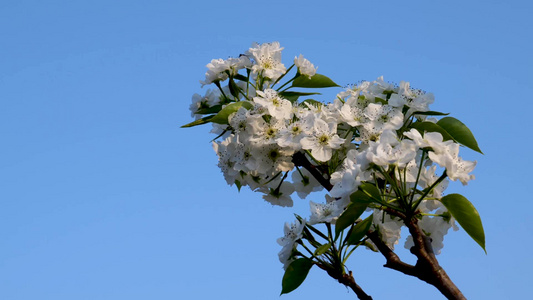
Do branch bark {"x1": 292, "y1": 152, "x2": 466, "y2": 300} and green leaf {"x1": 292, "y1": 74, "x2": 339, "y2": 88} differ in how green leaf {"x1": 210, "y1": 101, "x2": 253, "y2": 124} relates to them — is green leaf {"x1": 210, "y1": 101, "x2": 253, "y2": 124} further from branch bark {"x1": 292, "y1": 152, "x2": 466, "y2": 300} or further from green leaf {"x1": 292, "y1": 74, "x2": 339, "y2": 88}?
branch bark {"x1": 292, "y1": 152, "x2": 466, "y2": 300}

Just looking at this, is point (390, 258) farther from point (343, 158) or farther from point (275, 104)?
point (275, 104)

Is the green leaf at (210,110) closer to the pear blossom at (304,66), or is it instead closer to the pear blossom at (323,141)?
the pear blossom at (304,66)

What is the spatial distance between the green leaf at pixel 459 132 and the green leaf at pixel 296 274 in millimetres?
889

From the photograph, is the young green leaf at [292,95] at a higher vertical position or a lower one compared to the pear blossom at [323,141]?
higher

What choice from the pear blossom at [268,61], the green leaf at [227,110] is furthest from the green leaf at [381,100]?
the green leaf at [227,110]

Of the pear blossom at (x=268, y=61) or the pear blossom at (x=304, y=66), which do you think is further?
the pear blossom at (x=304, y=66)

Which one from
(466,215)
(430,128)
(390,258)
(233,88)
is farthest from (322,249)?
(233,88)

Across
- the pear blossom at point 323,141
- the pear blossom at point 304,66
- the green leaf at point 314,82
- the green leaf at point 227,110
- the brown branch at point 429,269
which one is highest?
the pear blossom at point 304,66

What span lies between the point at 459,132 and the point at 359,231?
0.71 metres

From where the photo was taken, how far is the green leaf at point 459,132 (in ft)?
10.5

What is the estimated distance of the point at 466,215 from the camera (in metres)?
2.75

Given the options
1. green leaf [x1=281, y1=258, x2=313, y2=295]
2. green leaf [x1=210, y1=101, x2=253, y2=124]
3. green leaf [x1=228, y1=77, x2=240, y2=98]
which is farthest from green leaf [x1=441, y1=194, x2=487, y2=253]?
green leaf [x1=228, y1=77, x2=240, y2=98]

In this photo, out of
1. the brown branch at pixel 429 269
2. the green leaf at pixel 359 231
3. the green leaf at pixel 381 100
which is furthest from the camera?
the green leaf at pixel 381 100

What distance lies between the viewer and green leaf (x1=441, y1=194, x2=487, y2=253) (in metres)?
2.74
